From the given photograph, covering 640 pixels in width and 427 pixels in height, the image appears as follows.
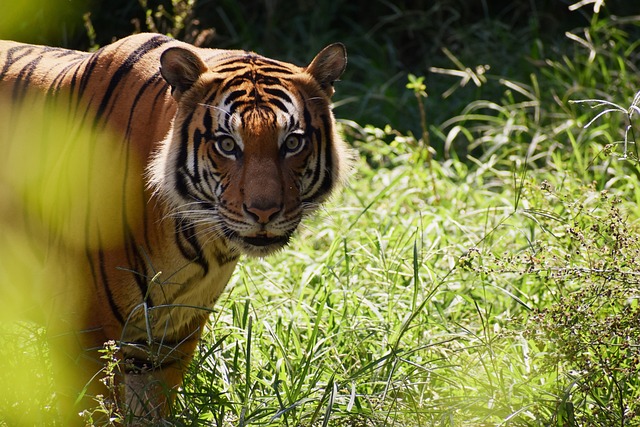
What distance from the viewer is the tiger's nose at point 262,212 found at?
278cm

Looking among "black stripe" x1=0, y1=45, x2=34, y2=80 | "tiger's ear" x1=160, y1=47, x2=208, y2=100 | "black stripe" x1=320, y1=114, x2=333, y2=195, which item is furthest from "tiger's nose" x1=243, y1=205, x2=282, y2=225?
"black stripe" x1=0, y1=45, x2=34, y2=80

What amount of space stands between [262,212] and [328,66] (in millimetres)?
623

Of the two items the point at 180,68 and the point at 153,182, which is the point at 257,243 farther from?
the point at 180,68

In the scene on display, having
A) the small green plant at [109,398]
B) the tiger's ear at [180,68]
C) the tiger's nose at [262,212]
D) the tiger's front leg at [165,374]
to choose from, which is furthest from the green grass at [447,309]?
the tiger's ear at [180,68]

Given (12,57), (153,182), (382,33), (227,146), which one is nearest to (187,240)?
(153,182)

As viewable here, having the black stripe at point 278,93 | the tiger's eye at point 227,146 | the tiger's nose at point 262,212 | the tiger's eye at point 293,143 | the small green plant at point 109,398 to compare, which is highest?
the black stripe at point 278,93

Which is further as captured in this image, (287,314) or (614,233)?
(287,314)

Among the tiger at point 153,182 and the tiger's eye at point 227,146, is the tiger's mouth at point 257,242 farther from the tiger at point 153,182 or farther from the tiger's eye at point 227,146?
the tiger's eye at point 227,146

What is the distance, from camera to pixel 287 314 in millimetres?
3746

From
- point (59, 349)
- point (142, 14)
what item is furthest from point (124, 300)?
point (142, 14)

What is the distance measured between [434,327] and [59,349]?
1340 mm

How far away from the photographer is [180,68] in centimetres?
291

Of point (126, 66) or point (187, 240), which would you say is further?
point (126, 66)

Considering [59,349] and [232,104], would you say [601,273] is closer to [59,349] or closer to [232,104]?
[232,104]
